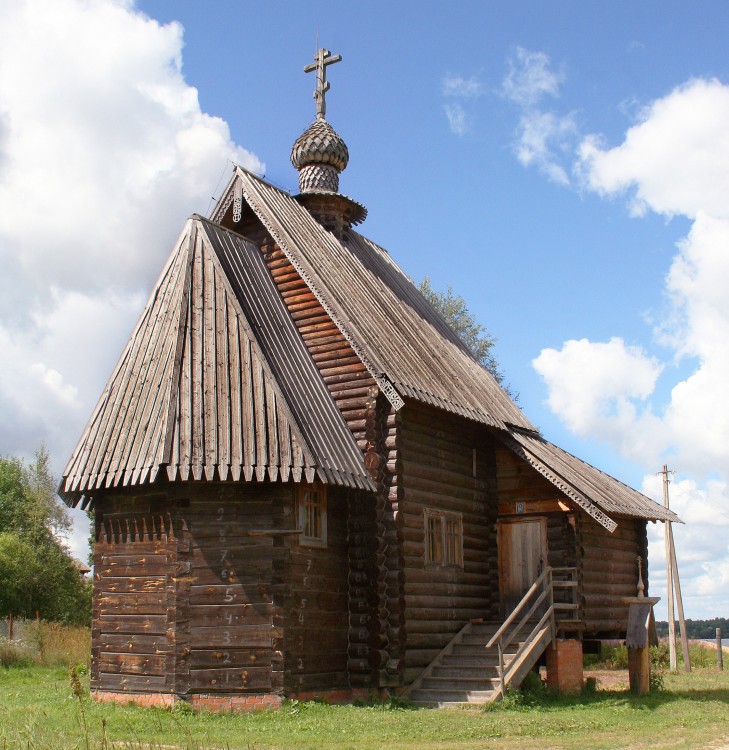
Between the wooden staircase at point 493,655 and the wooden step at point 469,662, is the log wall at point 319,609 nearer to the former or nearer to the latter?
the wooden staircase at point 493,655

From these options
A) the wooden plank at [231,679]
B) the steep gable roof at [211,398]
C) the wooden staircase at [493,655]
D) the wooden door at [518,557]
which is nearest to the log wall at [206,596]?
the wooden plank at [231,679]

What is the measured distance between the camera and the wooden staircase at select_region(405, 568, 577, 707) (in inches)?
645

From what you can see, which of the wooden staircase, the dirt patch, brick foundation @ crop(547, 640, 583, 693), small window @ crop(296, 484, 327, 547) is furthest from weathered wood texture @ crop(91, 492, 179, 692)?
the dirt patch

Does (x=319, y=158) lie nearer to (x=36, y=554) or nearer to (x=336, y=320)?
(x=336, y=320)

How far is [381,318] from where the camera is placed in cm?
2036

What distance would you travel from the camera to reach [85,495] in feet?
55.2

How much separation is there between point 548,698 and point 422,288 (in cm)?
2749

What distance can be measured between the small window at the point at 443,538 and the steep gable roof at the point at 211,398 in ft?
7.48

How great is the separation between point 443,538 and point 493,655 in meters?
2.39

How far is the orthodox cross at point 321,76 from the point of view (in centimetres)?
2503

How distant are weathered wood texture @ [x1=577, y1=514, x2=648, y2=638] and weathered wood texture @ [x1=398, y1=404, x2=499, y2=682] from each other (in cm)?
185

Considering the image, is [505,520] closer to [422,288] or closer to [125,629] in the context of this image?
[125,629]

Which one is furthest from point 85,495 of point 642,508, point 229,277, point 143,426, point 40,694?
point 642,508

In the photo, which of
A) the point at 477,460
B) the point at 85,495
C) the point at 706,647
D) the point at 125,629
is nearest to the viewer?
the point at 125,629
